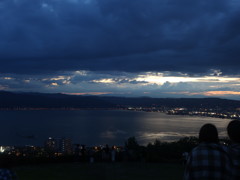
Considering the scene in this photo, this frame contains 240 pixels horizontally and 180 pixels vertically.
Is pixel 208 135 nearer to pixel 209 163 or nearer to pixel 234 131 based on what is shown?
pixel 209 163

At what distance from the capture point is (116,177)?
292 inches

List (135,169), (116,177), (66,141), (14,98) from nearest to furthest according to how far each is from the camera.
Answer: (116,177) → (135,169) → (66,141) → (14,98)

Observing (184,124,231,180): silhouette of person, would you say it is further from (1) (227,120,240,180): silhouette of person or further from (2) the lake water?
(2) the lake water

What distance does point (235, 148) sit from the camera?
2.52 metres

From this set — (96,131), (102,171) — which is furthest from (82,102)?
(102,171)

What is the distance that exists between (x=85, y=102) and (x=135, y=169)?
10174 centimetres

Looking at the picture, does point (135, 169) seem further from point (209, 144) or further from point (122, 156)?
point (209, 144)

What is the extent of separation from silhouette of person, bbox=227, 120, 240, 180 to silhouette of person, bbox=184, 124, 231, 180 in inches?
5.6

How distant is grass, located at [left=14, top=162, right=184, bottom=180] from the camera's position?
24.6 ft

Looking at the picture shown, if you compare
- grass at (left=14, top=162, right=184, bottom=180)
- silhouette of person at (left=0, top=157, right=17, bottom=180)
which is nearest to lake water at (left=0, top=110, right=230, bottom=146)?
grass at (left=14, top=162, right=184, bottom=180)

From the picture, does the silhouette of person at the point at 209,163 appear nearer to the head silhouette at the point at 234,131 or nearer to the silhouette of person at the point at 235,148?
the silhouette of person at the point at 235,148

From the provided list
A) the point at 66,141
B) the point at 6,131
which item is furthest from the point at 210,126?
the point at 6,131

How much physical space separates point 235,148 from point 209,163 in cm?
46

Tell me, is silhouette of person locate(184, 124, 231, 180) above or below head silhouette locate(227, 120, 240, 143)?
below
